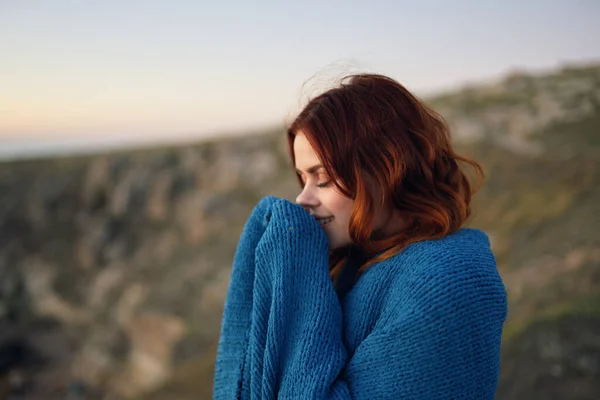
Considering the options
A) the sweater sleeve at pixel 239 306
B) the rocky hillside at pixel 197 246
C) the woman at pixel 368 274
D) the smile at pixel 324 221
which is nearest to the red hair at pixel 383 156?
the woman at pixel 368 274

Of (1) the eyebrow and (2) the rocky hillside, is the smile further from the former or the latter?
(2) the rocky hillside

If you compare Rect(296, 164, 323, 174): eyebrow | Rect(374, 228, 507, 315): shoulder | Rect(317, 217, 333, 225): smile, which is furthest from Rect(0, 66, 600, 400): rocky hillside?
Rect(296, 164, 323, 174): eyebrow

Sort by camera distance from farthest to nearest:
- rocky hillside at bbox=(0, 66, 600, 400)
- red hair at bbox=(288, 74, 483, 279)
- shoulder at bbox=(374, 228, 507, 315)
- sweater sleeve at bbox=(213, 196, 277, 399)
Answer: rocky hillside at bbox=(0, 66, 600, 400) < sweater sleeve at bbox=(213, 196, 277, 399) < red hair at bbox=(288, 74, 483, 279) < shoulder at bbox=(374, 228, 507, 315)

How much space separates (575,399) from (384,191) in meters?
3.50

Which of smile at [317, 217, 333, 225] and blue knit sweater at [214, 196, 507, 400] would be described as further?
smile at [317, 217, 333, 225]

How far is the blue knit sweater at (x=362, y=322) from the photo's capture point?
161cm

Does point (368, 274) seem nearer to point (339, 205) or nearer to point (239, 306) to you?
point (339, 205)

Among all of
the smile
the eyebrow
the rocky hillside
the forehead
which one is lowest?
the rocky hillside

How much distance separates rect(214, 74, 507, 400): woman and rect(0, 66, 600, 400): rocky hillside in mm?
3278

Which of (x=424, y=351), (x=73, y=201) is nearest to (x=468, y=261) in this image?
(x=424, y=351)

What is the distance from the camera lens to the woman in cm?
161

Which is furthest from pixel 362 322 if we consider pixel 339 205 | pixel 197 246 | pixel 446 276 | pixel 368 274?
pixel 197 246

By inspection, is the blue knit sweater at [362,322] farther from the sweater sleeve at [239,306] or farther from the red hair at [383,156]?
the red hair at [383,156]

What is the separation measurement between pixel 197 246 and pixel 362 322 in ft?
62.0
